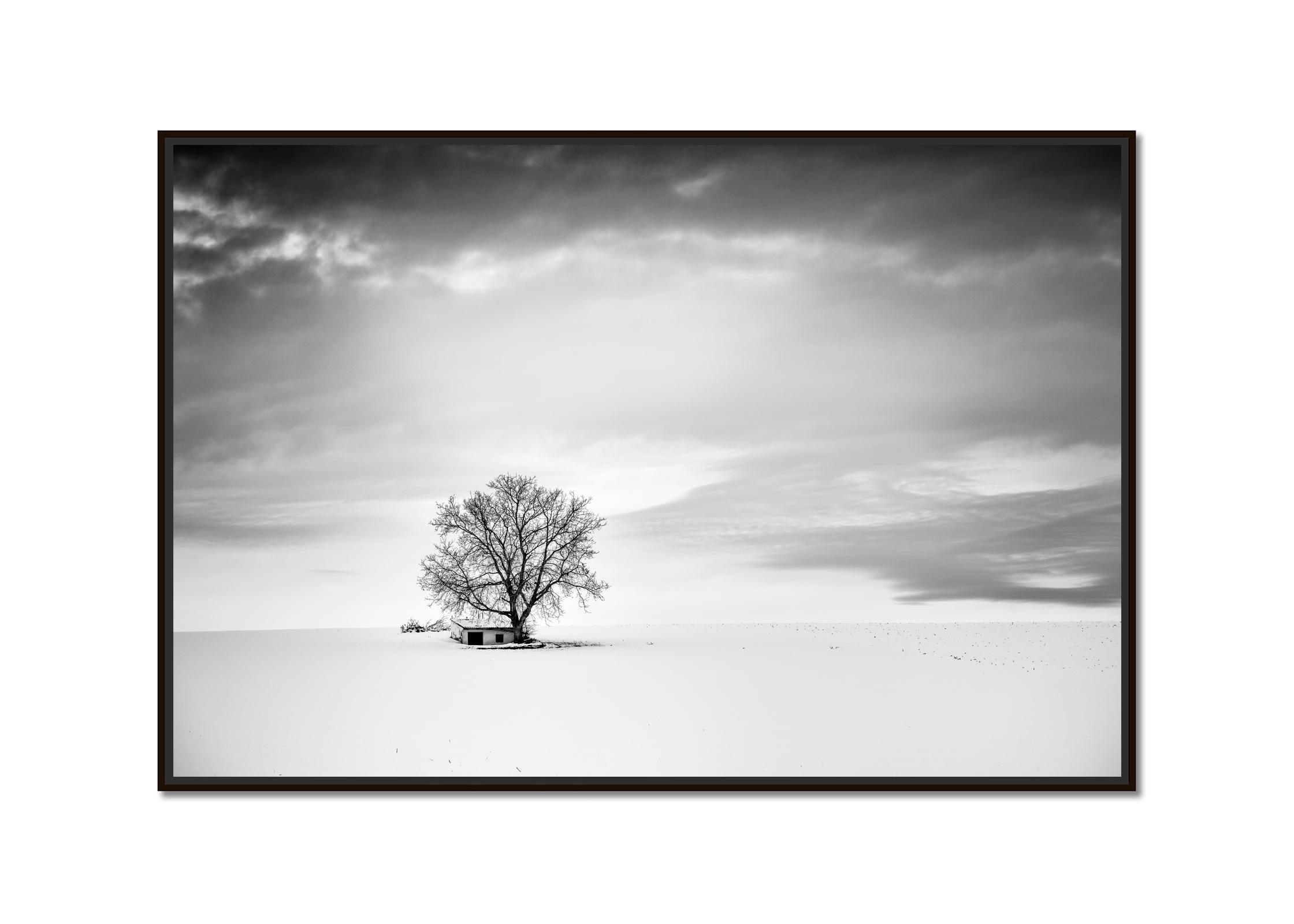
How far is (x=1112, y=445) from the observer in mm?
4703

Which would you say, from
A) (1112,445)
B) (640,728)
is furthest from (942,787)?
(1112,445)

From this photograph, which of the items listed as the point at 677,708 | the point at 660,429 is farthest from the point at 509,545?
the point at 677,708

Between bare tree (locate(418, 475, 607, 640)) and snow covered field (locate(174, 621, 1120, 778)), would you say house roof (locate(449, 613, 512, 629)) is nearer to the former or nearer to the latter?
bare tree (locate(418, 475, 607, 640))

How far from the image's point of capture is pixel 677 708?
4719 mm

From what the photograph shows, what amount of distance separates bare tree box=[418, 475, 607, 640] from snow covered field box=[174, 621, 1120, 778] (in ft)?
1.14

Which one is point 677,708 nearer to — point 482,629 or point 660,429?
point 482,629

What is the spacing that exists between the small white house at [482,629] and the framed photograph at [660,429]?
4 cm

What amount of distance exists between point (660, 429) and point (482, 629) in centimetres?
160

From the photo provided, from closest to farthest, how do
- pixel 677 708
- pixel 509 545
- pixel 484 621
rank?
pixel 677 708, pixel 509 545, pixel 484 621

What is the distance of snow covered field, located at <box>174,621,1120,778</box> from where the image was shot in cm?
457

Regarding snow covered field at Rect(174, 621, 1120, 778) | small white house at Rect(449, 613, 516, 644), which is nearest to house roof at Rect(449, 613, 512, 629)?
small white house at Rect(449, 613, 516, 644)

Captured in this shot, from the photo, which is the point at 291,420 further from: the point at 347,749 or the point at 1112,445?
the point at 1112,445

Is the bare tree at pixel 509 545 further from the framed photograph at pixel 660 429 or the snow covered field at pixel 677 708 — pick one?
the snow covered field at pixel 677 708
